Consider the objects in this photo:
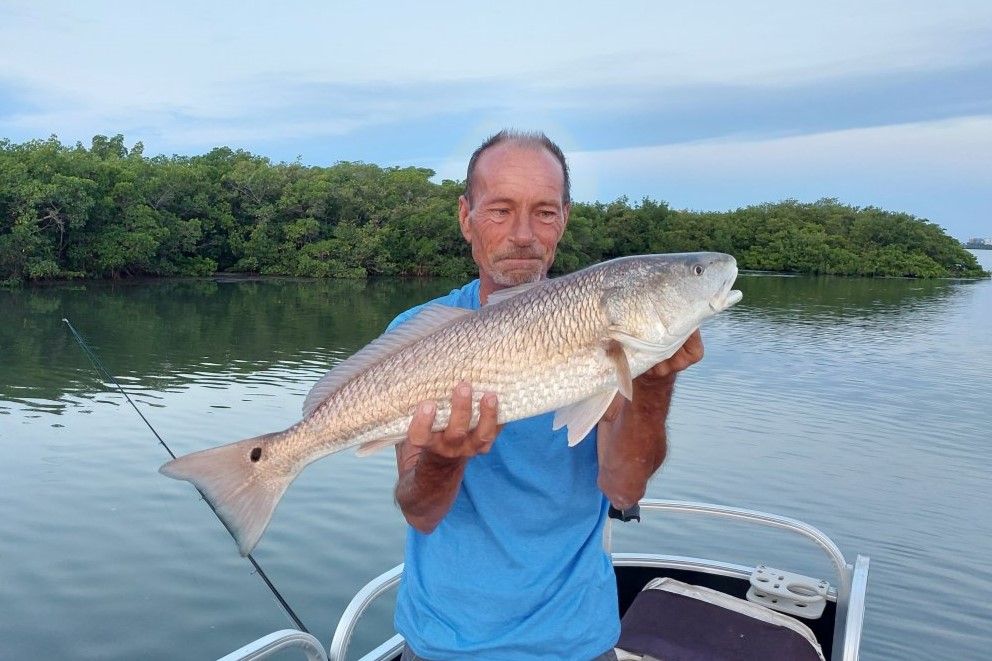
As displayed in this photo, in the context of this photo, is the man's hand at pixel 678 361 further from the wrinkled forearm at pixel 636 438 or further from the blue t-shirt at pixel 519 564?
the blue t-shirt at pixel 519 564

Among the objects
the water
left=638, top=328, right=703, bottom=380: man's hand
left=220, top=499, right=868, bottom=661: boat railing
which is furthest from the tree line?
left=638, top=328, right=703, bottom=380: man's hand

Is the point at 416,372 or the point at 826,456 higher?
the point at 416,372

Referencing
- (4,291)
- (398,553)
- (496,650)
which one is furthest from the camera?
(4,291)

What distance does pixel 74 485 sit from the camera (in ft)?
A: 34.2

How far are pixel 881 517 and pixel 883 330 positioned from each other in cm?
2214

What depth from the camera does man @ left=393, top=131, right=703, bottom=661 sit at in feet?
7.93

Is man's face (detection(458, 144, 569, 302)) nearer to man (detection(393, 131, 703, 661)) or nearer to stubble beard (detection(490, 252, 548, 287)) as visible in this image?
stubble beard (detection(490, 252, 548, 287))

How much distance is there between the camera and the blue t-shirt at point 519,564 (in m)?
2.44

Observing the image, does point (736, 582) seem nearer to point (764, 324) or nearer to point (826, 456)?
point (826, 456)

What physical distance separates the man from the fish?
0.30 ft

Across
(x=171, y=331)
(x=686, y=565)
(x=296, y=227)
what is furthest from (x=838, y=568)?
(x=296, y=227)

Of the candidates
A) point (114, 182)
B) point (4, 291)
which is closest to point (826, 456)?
point (4, 291)

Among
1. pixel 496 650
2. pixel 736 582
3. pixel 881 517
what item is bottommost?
pixel 881 517

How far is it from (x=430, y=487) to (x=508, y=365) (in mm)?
425
